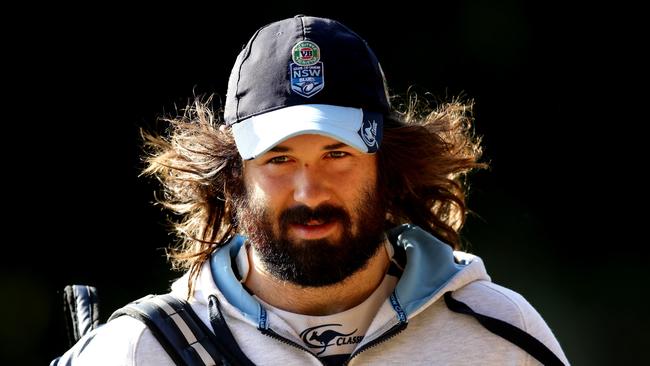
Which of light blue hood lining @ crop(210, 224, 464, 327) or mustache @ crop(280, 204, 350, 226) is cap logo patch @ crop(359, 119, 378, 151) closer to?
mustache @ crop(280, 204, 350, 226)

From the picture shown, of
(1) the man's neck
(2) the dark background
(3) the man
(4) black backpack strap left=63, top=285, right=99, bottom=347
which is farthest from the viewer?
(2) the dark background

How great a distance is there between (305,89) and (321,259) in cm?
42

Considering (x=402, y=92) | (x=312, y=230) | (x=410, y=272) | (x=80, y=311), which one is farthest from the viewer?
(x=402, y=92)

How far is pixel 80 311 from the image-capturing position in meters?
3.07

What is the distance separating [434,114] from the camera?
3.34 m

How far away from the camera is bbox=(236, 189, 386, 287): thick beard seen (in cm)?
274

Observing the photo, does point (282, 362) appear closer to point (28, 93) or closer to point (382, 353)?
point (382, 353)

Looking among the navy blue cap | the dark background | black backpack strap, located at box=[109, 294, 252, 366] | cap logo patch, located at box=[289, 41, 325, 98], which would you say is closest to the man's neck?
black backpack strap, located at box=[109, 294, 252, 366]

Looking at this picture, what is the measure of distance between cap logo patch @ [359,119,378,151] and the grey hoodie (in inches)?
12.7

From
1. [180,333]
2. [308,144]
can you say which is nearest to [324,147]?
[308,144]

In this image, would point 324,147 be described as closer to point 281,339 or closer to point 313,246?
point 313,246

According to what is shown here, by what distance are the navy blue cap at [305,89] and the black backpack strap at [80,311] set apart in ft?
2.13

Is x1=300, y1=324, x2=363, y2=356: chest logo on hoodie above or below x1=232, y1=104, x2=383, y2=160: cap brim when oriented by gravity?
below

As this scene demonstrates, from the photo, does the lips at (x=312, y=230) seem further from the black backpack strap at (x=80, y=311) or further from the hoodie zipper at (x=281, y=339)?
the black backpack strap at (x=80, y=311)
